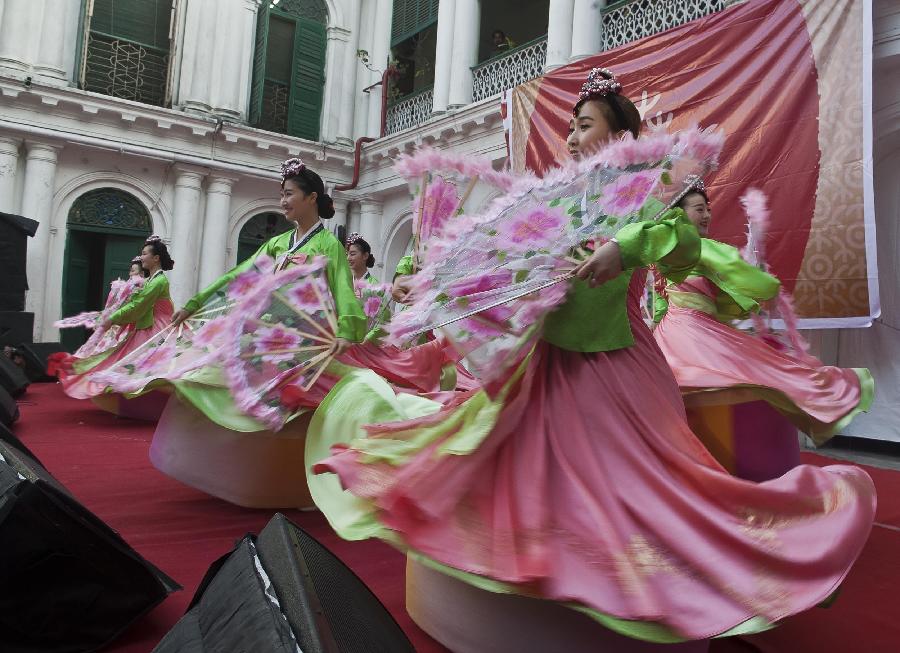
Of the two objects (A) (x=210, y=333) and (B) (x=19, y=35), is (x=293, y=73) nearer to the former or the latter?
(B) (x=19, y=35)

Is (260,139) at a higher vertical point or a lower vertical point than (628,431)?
higher

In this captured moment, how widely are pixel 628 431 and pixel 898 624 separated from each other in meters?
1.21

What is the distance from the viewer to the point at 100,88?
940 centimetres

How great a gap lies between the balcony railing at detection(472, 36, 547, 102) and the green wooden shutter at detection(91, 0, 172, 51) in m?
4.66

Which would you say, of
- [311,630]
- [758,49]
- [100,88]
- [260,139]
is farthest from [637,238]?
[100,88]

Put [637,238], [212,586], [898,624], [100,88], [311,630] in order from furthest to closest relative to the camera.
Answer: [100,88] → [898,624] → [637,238] → [212,586] → [311,630]

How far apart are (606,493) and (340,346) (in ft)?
4.83

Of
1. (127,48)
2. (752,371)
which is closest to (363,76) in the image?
(127,48)

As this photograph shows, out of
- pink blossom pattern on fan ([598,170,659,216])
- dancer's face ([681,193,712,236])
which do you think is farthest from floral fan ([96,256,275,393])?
dancer's face ([681,193,712,236])

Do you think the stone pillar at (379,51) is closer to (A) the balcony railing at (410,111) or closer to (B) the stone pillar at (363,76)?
(B) the stone pillar at (363,76)

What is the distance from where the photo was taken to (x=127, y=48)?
9570mm

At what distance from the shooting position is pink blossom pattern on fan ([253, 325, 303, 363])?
8.39ft

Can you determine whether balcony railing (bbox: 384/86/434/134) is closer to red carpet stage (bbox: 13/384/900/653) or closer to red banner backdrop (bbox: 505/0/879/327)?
red banner backdrop (bbox: 505/0/879/327)

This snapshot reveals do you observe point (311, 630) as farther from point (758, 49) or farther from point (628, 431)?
point (758, 49)
